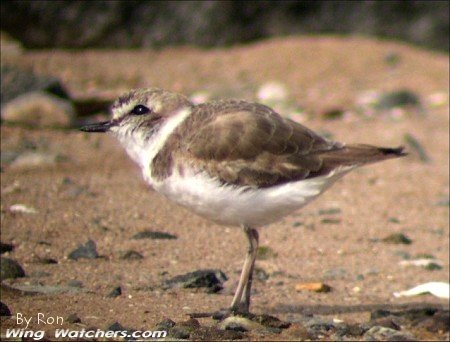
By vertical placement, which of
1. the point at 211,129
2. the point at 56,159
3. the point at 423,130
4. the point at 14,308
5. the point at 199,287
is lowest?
the point at 14,308

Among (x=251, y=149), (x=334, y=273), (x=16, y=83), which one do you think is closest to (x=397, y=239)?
(x=334, y=273)

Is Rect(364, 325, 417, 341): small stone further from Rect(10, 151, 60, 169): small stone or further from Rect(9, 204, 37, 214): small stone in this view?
Rect(10, 151, 60, 169): small stone

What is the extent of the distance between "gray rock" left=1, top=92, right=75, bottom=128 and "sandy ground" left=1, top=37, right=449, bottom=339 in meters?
0.19

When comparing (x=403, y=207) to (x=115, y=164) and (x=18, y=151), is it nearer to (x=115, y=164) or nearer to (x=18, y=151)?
(x=115, y=164)

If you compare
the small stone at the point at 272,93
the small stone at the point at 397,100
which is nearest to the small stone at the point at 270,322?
the small stone at the point at 272,93

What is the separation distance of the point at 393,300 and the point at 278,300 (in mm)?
775

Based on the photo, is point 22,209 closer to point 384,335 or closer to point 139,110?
point 139,110

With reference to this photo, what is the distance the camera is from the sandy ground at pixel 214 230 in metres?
6.06

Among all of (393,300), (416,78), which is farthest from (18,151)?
(416,78)

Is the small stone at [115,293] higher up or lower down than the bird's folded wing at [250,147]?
lower down

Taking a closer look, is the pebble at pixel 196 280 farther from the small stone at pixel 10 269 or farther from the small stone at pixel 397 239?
the small stone at pixel 397 239

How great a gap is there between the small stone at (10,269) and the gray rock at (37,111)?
4.07 meters

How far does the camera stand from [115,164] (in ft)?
30.7

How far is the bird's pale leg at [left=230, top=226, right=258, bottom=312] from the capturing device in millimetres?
5723
